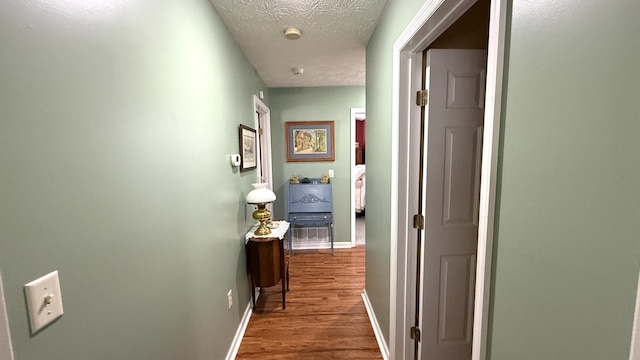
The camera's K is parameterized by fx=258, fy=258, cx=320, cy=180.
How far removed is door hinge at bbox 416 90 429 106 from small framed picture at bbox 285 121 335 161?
2.37 m

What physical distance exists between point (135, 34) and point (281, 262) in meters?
1.98

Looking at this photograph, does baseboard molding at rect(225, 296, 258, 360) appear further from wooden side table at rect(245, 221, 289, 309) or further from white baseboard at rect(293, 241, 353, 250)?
white baseboard at rect(293, 241, 353, 250)

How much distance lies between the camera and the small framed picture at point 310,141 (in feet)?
12.5

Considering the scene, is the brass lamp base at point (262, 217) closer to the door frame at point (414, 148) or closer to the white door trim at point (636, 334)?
the door frame at point (414, 148)

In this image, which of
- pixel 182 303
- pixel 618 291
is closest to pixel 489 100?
pixel 618 291

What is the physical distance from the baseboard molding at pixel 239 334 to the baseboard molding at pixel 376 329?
1095 millimetres

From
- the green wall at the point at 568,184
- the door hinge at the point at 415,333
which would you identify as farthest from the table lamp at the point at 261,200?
the green wall at the point at 568,184

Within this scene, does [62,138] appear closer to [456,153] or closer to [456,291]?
[456,153]

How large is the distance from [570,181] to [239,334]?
2.30 m

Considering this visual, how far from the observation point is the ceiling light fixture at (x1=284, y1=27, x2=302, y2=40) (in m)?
1.96

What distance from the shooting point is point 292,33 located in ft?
6.52

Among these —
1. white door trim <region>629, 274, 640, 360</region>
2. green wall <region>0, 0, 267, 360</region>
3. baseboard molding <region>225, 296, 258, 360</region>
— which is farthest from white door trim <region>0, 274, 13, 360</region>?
baseboard molding <region>225, 296, 258, 360</region>

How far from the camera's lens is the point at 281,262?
2.40 metres

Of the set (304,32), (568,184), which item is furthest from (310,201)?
(568,184)
